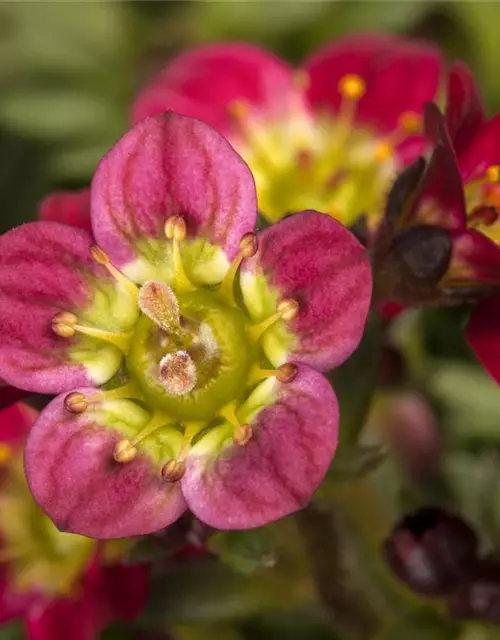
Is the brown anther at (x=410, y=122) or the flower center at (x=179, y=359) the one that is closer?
the flower center at (x=179, y=359)

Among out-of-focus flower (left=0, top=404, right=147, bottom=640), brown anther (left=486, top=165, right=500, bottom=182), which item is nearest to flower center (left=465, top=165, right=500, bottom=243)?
brown anther (left=486, top=165, right=500, bottom=182)

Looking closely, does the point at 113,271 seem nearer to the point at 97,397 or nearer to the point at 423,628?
the point at 97,397

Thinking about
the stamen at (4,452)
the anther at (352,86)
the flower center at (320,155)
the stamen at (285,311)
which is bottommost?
the stamen at (4,452)

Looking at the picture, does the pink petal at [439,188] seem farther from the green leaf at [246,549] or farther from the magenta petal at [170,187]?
the green leaf at [246,549]

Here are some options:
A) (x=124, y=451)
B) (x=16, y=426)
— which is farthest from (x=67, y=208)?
(x=124, y=451)

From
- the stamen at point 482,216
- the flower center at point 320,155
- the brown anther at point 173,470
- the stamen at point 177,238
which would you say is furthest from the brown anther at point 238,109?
the brown anther at point 173,470
